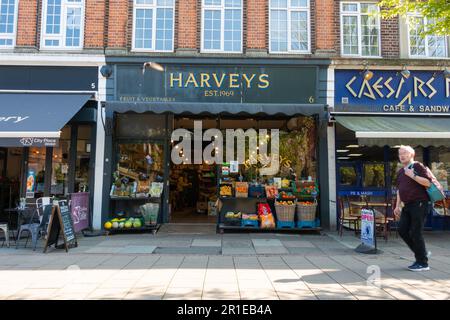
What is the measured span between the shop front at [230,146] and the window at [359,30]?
4.93 ft

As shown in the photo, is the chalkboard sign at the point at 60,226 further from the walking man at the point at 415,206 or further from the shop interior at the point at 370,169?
the shop interior at the point at 370,169

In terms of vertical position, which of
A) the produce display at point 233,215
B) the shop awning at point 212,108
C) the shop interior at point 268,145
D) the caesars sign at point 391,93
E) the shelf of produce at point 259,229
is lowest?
the shelf of produce at point 259,229

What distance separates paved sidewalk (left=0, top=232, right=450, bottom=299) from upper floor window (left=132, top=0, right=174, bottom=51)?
5638 millimetres

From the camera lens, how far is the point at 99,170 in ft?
33.2

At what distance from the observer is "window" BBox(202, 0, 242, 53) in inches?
422

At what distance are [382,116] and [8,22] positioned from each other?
11244mm

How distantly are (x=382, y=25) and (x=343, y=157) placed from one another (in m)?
4.17

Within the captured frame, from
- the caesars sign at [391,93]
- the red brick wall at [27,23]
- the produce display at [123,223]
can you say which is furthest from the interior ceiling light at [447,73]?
the red brick wall at [27,23]

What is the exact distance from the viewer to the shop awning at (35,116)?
8.29 metres

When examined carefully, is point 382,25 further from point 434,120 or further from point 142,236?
point 142,236

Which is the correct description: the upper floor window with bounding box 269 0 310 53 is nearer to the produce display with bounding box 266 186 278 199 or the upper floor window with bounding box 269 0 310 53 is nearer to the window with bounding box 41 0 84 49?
the produce display with bounding box 266 186 278 199

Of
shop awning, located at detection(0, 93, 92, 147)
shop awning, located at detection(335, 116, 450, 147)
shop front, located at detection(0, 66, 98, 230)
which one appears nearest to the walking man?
shop awning, located at detection(335, 116, 450, 147)

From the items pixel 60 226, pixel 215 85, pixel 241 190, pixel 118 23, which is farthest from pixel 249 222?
pixel 118 23

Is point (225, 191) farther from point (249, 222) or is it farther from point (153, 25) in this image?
point (153, 25)
